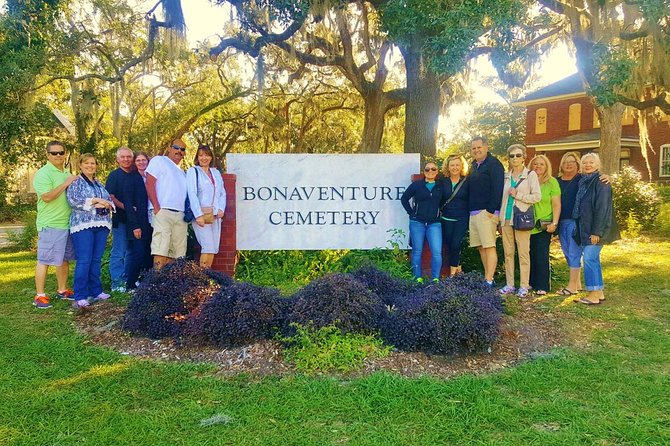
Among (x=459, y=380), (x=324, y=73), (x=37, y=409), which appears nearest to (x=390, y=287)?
(x=459, y=380)

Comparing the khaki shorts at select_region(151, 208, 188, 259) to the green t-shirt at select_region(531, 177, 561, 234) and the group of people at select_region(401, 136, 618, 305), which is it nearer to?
the group of people at select_region(401, 136, 618, 305)

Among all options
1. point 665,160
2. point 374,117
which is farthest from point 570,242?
point 665,160

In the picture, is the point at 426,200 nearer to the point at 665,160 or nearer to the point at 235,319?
the point at 235,319

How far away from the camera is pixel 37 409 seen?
3.03 m

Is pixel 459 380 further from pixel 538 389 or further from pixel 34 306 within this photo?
pixel 34 306

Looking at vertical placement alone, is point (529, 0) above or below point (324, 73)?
below

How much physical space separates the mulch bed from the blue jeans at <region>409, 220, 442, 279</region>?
1.37 m

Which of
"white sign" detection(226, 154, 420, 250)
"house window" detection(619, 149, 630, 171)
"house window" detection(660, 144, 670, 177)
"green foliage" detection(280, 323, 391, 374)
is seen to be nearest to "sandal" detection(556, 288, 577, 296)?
"white sign" detection(226, 154, 420, 250)

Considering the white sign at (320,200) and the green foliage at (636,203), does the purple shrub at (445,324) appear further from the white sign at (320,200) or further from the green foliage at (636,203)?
the green foliage at (636,203)

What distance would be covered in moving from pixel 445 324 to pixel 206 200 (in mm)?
2911

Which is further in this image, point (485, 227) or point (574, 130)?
point (574, 130)

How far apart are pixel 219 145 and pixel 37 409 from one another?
25950 mm

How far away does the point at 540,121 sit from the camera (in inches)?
1008

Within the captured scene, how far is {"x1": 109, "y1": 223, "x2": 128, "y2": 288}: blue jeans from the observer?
605cm
